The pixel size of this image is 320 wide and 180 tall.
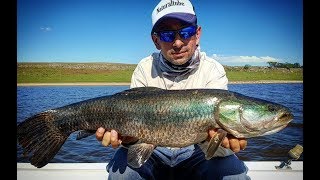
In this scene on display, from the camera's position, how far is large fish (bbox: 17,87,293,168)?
10.4 feet

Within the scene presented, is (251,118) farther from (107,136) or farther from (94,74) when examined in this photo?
(94,74)

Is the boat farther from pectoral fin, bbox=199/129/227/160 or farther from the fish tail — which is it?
pectoral fin, bbox=199/129/227/160

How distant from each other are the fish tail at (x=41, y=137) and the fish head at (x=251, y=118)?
1471mm

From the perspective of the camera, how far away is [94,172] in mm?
4676

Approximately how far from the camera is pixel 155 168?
353cm

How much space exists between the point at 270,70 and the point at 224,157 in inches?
1582

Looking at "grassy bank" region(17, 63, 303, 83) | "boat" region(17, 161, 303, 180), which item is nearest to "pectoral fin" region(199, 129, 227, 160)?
"boat" region(17, 161, 303, 180)

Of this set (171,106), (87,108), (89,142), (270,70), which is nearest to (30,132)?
(87,108)

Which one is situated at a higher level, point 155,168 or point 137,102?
point 137,102

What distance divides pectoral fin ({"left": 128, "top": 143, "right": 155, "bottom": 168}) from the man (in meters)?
0.10

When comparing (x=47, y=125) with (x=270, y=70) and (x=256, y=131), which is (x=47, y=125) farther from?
(x=270, y=70)

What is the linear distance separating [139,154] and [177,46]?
1149 millimetres

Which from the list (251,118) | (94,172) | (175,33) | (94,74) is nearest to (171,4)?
(175,33)
